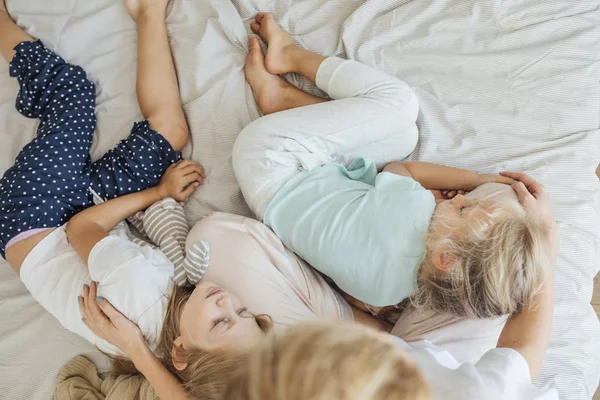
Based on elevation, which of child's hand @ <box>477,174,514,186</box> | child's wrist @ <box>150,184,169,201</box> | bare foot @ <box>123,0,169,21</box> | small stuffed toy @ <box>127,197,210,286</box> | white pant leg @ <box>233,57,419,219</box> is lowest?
small stuffed toy @ <box>127,197,210,286</box>

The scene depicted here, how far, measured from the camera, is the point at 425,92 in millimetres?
1130

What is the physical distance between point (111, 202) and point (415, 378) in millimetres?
774

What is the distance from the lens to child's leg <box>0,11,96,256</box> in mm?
1044

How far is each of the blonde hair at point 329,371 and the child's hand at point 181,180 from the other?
22.7 inches

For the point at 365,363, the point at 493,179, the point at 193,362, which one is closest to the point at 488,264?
the point at 493,179

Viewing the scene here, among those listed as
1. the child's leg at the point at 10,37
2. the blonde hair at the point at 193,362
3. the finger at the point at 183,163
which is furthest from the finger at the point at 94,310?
the child's leg at the point at 10,37

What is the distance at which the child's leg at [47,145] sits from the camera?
104cm

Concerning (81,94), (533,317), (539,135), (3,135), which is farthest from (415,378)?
(3,135)

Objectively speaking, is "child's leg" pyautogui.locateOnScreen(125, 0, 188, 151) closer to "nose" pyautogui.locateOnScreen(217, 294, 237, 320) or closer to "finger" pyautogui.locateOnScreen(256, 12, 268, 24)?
"finger" pyautogui.locateOnScreen(256, 12, 268, 24)

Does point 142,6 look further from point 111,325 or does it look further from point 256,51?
point 111,325

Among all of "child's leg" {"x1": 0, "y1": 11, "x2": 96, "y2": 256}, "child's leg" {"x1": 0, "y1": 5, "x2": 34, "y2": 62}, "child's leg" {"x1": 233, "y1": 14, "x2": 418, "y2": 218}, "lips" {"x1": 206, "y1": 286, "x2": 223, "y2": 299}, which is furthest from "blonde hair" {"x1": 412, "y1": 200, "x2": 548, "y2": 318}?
"child's leg" {"x1": 0, "y1": 5, "x2": 34, "y2": 62}

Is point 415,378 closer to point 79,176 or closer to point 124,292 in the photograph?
point 124,292

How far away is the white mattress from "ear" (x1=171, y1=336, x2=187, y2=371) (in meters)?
0.27

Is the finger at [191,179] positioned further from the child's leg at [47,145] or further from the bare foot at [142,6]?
the bare foot at [142,6]
